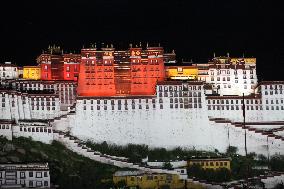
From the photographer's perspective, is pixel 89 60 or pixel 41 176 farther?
pixel 89 60

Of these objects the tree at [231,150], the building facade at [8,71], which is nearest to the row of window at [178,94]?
the tree at [231,150]

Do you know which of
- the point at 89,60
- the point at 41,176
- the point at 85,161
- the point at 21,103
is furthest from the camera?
the point at 89,60

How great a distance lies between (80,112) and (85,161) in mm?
6389

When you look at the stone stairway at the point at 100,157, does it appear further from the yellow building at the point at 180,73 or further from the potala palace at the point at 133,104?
the yellow building at the point at 180,73

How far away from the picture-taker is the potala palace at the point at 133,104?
210ft

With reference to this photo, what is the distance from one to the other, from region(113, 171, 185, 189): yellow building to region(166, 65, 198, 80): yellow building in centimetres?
1484

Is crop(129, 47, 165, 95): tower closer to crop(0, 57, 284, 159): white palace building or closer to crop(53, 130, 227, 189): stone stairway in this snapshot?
crop(0, 57, 284, 159): white palace building

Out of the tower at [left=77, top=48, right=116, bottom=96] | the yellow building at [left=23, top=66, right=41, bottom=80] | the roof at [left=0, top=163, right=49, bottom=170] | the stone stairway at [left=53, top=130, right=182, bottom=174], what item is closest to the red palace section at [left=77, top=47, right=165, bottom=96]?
the tower at [left=77, top=48, right=116, bottom=96]

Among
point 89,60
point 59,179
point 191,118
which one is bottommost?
point 59,179

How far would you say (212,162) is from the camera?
60500mm

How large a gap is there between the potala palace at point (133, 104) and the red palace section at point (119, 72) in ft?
0.31

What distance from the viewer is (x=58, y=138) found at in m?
61.6

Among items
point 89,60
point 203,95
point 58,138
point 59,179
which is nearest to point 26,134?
point 58,138

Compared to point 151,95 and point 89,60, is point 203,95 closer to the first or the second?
point 151,95
